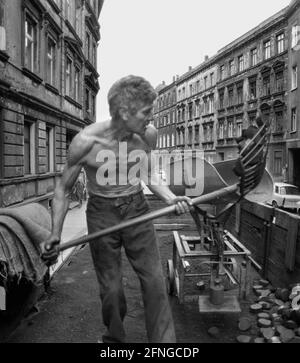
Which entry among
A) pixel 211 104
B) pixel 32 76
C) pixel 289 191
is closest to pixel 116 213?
pixel 32 76

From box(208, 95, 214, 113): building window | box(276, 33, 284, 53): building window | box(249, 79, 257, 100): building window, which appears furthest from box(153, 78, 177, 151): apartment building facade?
box(276, 33, 284, 53): building window

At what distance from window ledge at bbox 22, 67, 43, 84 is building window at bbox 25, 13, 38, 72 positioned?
0.82ft

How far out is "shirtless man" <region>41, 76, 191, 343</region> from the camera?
107 inches

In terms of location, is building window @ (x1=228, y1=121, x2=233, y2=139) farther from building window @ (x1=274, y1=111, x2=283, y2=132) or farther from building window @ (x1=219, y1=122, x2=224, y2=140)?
building window @ (x1=274, y1=111, x2=283, y2=132)

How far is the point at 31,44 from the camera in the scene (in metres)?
12.5

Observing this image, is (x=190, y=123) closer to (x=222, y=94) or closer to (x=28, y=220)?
(x=222, y=94)

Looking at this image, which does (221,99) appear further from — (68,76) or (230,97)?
(68,76)

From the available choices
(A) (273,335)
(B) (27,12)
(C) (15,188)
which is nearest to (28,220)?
(A) (273,335)

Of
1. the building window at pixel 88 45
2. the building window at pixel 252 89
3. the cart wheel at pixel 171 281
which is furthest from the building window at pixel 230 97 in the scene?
the cart wheel at pixel 171 281

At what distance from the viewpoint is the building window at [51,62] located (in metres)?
14.5

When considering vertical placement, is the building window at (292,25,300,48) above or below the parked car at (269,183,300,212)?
above

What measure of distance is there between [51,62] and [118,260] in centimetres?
1371

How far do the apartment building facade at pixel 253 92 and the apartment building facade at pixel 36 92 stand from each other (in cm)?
986
